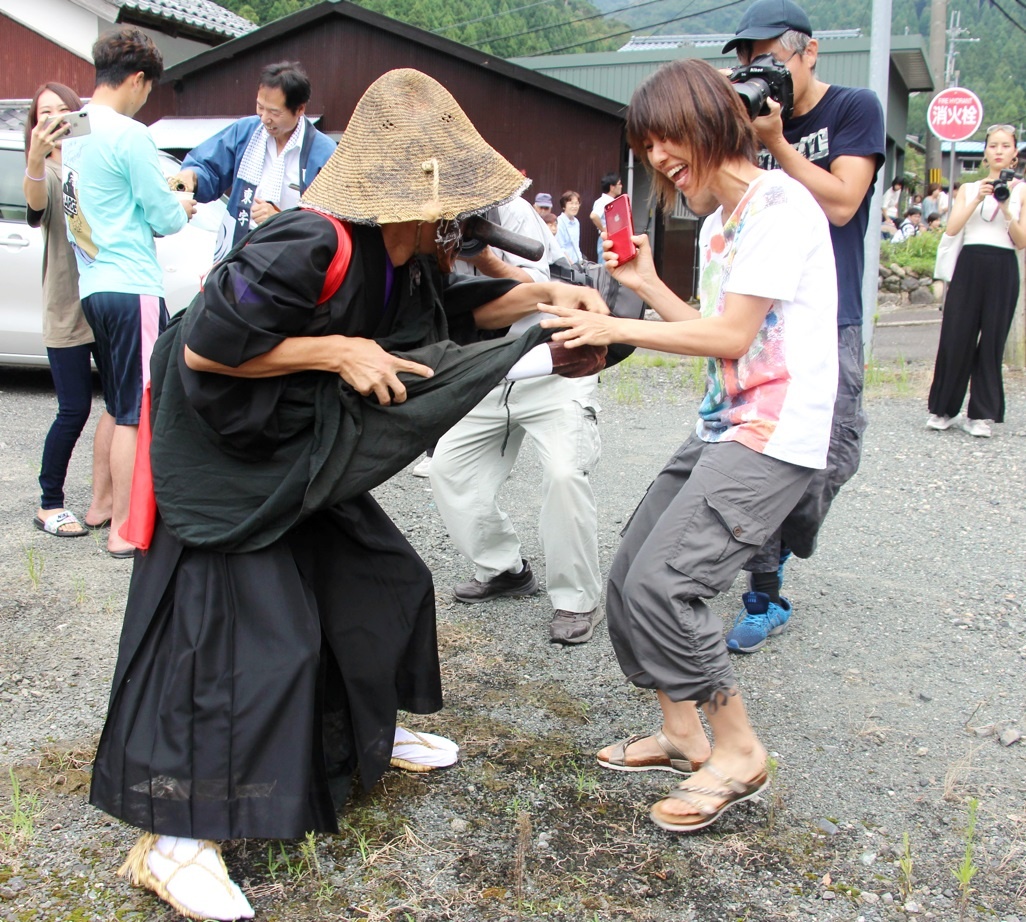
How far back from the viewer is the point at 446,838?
249cm

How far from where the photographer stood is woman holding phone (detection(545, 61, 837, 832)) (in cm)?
234

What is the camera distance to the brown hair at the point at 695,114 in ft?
7.66

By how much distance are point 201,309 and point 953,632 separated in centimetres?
301

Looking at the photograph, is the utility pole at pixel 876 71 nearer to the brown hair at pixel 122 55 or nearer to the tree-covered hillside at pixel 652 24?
the tree-covered hillside at pixel 652 24

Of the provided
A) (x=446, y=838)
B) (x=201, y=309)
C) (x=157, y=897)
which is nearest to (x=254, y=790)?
(x=157, y=897)

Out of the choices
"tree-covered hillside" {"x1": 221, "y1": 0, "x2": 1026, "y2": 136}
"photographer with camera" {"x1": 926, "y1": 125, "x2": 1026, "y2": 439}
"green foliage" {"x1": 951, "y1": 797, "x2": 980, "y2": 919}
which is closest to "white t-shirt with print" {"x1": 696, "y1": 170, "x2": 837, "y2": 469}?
"green foliage" {"x1": 951, "y1": 797, "x2": 980, "y2": 919}

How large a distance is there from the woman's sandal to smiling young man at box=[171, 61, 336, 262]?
113 inches

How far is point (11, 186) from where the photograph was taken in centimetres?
702

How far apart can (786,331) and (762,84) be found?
0.82 m

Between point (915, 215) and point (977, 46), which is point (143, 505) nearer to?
point (915, 215)

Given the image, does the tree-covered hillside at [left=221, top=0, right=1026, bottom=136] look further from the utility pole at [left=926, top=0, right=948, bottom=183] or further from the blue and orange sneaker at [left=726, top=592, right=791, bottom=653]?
the blue and orange sneaker at [left=726, top=592, right=791, bottom=653]

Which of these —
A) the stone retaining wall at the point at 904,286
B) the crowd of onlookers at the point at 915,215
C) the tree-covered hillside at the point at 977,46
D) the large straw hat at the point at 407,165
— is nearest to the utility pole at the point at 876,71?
the large straw hat at the point at 407,165

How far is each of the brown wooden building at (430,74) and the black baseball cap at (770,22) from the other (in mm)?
12306

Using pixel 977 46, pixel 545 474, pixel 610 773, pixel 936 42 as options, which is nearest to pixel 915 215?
pixel 936 42
